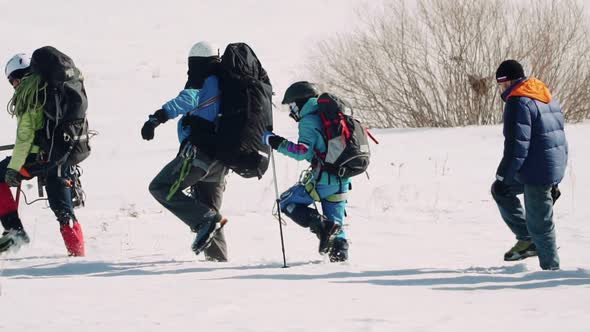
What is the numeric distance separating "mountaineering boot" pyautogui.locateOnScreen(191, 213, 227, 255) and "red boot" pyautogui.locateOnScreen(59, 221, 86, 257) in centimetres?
105

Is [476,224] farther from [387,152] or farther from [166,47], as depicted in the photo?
[166,47]

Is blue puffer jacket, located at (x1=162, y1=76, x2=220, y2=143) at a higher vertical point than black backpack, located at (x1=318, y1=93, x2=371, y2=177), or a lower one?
higher

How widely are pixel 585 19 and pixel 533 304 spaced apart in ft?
50.8

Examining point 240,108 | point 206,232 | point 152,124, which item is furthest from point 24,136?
point 240,108

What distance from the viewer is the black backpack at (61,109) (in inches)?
283

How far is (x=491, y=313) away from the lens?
5.23 metres

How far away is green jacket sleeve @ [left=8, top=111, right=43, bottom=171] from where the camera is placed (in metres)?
7.28

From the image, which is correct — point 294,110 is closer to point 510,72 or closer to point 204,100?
point 204,100

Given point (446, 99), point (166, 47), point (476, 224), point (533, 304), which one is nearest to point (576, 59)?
point (446, 99)

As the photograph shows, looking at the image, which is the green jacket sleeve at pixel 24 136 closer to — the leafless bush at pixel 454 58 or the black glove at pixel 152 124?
the black glove at pixel 152 124

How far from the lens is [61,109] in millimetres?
7285

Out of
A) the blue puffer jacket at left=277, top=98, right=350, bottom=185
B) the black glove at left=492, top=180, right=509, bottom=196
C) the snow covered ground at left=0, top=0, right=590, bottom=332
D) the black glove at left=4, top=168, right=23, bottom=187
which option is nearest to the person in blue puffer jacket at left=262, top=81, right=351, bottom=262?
the blue puffer jacket at left=277, top=98, right=350, bottom=185

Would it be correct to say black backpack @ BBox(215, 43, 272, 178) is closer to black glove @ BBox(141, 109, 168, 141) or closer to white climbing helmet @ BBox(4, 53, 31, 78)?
black glove @ BBox(141, 109, 168, 141)

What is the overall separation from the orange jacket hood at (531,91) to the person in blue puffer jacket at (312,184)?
55.5 inches
